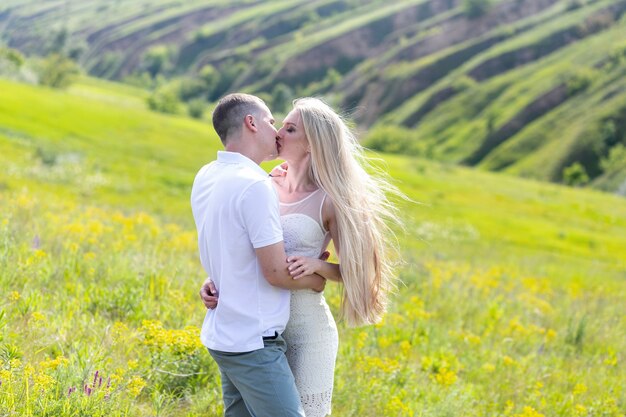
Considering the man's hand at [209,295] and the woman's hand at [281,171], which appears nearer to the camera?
the man's hand at [209,295]

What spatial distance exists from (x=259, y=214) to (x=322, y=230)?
603 millimetres

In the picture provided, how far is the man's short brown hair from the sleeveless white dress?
600 mm

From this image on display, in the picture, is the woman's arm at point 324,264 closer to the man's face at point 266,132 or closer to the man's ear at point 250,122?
the man's face at point 266,132

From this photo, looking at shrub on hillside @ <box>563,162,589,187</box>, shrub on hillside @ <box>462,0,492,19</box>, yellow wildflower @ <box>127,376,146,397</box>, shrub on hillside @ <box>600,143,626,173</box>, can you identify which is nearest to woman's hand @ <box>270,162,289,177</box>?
yellow wildflower @ <box>127,376,146,397</box>

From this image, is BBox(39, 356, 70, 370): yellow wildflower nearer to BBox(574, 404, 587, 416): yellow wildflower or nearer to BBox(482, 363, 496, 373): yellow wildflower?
BBox(482, 363, 496, 373): yellow wildflower

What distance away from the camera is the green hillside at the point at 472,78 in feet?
290

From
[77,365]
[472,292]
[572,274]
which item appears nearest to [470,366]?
[472,292]

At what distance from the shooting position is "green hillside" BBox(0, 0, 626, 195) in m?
88.3

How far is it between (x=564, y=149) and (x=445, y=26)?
3191 inches

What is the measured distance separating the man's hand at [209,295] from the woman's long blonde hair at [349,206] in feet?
2.42

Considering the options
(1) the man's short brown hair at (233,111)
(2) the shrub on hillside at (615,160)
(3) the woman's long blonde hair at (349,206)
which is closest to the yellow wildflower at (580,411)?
(3) the woman's long blonde hair at (349,206)

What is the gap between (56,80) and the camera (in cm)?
8244

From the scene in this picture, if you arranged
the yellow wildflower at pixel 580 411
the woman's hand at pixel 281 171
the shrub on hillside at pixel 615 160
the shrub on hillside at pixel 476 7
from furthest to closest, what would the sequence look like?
the shrub on hillside at pixel 476 7 < the shrub on hillside at pixel 615 160 < the yellow wildflower at pixel 580 411 < the woman's hand at pixel 281 171

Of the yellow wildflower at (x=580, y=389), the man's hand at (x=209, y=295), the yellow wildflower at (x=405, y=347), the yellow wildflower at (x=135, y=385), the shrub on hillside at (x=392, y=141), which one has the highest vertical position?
the man's hand at (x=209, y=295)
